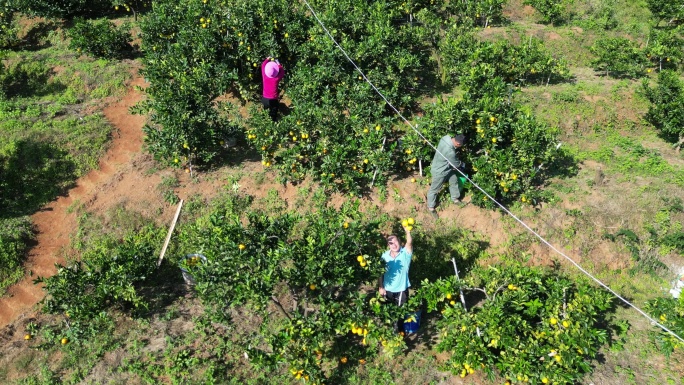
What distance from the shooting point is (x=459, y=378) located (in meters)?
5.73

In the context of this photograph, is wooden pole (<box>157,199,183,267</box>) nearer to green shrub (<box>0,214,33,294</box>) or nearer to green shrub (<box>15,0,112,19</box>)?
green shrub (<box>0,214,33,294</box>)

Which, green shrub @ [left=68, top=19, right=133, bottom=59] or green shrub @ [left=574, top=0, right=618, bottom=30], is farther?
green shrub @ [left=574, top=0, right=618, bottom=30]

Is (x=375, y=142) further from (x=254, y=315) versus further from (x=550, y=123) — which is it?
(x=550, y=123)

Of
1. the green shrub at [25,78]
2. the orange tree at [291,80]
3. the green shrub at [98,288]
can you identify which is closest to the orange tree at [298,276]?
the green shrub at [98,288]

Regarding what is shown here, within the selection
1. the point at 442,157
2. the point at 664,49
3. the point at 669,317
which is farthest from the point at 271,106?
the point at 664,49

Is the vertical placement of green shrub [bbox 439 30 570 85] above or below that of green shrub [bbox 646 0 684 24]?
below

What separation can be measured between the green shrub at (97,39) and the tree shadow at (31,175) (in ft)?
11.4

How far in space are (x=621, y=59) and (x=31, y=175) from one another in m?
13.2

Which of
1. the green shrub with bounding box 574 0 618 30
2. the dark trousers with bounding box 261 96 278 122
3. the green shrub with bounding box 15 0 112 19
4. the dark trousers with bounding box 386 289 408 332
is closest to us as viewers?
the dark trousers with bounding box 386 289 408 332

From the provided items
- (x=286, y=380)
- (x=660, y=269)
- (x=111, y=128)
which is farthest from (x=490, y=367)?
(x=111, y=128)

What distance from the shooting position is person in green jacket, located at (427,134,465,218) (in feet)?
23.4

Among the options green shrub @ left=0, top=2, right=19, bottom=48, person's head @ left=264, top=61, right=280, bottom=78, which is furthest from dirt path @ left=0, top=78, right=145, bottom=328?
green shrub @ left=0, top=2, right=19, bottom=48

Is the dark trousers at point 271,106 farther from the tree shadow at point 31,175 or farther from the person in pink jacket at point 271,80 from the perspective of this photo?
the tree shadow at point 31,175

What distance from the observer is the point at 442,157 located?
7.21 m
